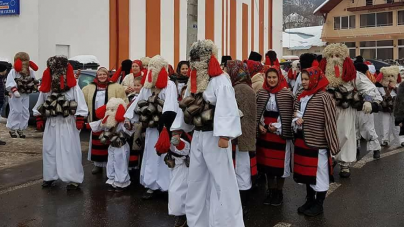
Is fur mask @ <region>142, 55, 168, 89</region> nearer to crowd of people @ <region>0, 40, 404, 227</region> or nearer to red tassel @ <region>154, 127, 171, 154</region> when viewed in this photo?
crowd of people @ <region>0, 40, 404, 227</region>

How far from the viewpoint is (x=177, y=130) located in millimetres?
4945

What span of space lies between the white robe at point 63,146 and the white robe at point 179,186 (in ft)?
6.84

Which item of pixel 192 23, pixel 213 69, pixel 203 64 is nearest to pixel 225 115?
pixel 213 69

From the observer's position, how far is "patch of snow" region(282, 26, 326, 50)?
50.8 meters

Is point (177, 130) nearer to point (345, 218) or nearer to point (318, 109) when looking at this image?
point (318, 109)

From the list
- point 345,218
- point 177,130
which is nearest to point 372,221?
point 345,218

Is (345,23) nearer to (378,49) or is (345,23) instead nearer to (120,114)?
(378,49)

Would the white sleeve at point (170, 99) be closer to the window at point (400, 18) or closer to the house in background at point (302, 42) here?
the window at point (400, 18)

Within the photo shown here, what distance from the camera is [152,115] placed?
616 centimetres

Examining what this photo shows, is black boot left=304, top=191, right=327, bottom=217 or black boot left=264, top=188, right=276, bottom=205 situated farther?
black boot left=264, top=188, right=276, bottom=205

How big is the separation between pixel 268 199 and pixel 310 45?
46.6 metres

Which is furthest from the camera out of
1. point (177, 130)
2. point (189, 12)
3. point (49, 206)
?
point (189, 12)

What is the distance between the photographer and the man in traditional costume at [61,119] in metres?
6.63

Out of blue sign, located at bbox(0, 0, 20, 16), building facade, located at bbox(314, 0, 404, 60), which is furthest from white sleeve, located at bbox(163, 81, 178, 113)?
building facade, located at bbox(314, 0, 404, 60)
